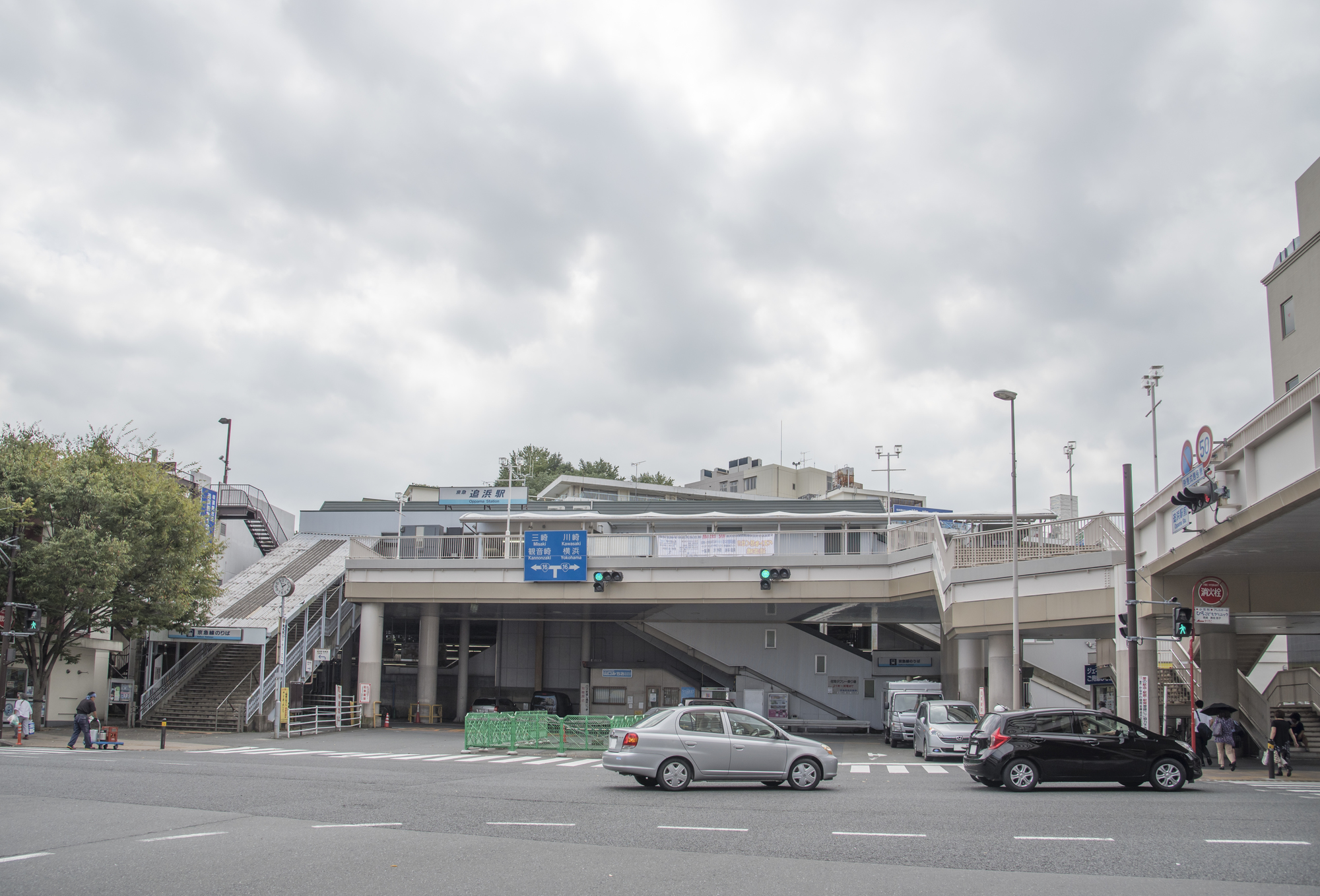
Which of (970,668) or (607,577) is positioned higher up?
(607,577)

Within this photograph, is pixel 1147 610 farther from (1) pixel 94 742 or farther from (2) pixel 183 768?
(1) pixel 94 742

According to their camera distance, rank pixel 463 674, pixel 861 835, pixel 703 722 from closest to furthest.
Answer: pixel 861 835
pixel 703 722
pixel 463 674

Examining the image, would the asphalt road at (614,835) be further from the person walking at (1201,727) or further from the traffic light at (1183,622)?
the person walking at (1201,727)

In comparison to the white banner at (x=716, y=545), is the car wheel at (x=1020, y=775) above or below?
below

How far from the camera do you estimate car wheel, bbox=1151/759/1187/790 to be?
17703 millimetres

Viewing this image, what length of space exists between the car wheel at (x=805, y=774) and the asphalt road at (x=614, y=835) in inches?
16.3

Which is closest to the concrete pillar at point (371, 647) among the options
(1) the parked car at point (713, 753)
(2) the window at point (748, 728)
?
(1) the parked car at point (713, 753)

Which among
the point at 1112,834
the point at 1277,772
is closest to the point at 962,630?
the point at 1277,772

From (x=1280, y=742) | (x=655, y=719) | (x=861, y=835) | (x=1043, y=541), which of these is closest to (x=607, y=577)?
(x=1043, y=541)

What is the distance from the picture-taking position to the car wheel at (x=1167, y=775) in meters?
17.7

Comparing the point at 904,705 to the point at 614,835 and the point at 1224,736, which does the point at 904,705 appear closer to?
the point at 1224,736

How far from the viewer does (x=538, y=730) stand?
95.5ft

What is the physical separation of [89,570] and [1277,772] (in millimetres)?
32039

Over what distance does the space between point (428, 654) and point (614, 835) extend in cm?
3560
